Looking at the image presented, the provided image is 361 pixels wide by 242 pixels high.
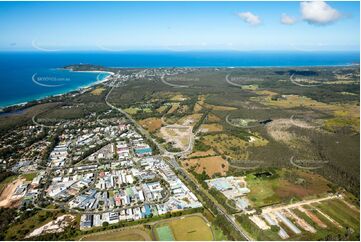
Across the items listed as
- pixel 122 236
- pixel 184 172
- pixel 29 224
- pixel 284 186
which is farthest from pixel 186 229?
pixel 29 224

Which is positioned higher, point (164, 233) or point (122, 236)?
point (164, 233)

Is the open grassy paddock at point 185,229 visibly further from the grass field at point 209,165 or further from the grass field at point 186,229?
the grass field at point 209,165

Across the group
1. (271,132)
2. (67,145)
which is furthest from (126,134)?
(271,132)

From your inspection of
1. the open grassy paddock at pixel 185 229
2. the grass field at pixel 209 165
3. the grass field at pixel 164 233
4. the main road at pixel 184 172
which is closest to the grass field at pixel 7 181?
the main road at pixel 184 172

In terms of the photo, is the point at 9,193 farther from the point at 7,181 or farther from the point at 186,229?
the point at 186,229

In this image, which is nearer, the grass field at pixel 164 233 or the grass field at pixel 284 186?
the grass field at pixel 164 233

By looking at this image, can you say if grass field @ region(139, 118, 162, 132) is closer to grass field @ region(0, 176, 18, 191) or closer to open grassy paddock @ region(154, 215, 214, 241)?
grass field @ region(0, 176, 18, 191)

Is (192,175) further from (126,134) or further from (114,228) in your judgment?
(126,134)
